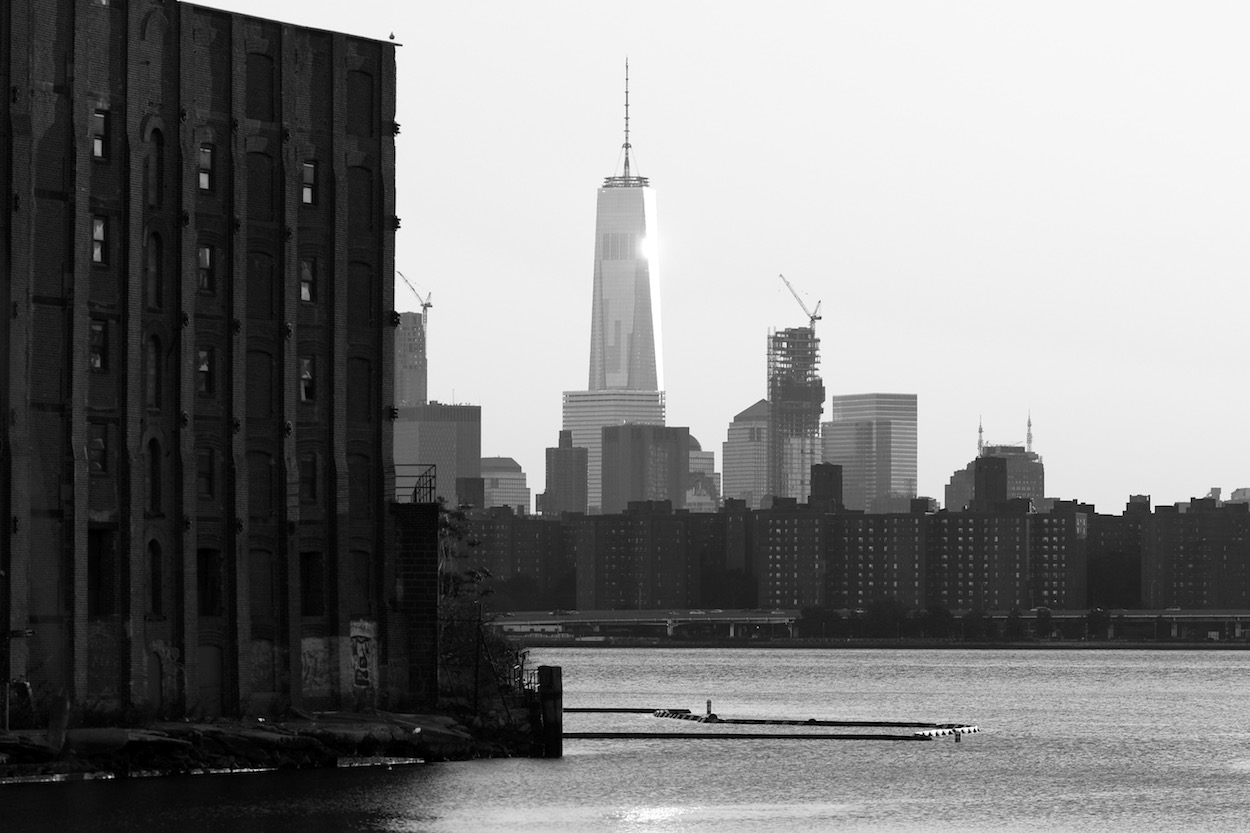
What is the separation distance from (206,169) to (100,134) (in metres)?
4.61

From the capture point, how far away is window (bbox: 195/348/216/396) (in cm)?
8562

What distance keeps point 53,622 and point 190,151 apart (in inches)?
624

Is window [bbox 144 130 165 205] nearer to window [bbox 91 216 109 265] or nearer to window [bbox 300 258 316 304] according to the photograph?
window [bbox 91 216 109 265]

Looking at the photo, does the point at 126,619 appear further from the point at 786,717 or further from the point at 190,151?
the point at 786,717

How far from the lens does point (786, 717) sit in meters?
147

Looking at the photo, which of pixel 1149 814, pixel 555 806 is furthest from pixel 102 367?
pixel 1149 814

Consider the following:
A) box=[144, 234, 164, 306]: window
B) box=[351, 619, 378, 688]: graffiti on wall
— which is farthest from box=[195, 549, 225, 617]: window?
box=[144, 234, 164, 306]: window

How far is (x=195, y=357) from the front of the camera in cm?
8531

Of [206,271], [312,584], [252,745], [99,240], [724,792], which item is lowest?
[724,792]

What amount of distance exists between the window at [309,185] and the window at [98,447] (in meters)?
11.8

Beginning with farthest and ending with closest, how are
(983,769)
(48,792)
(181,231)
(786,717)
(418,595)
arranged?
(786,717) < (983,769) < (418,595) < (181,231) < (48,792)

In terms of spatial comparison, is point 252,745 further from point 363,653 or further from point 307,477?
point 307,477

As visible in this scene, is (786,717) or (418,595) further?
(786,717)

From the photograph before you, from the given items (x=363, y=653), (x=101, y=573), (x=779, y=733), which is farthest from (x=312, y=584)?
(x=779, y=733)
